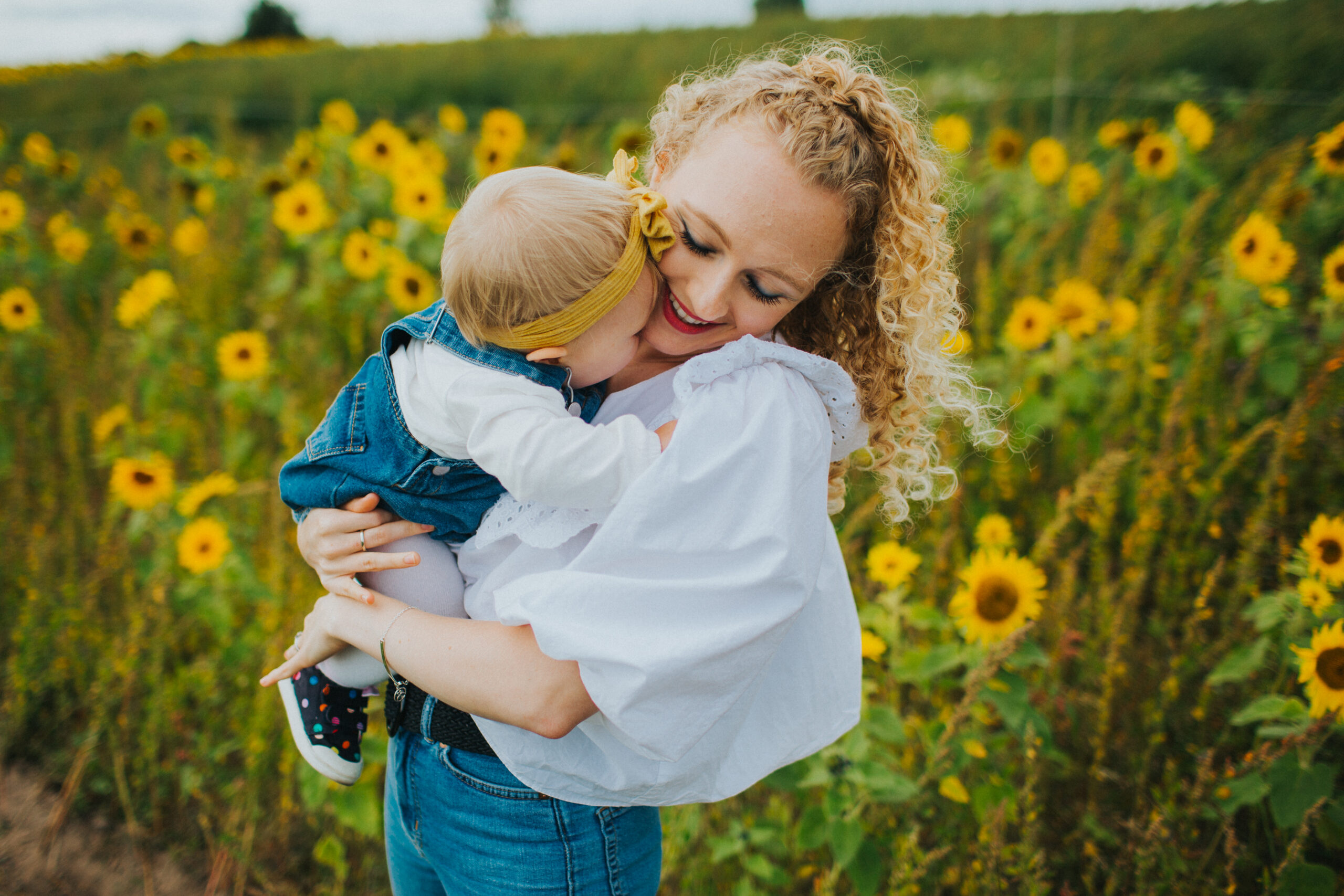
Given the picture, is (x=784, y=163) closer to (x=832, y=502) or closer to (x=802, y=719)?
(x=832, y=502)

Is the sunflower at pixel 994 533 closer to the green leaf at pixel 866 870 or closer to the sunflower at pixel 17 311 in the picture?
the green leaf at pixel 866 870

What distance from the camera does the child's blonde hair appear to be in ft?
3.44

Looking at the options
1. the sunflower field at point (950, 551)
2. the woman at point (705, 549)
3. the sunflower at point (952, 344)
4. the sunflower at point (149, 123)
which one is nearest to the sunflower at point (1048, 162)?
the sunflower field at point (950, 551)

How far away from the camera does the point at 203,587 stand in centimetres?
231

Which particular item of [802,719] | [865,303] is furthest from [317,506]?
[865,303]

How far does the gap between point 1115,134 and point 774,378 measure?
3528mm

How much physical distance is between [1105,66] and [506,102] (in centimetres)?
732

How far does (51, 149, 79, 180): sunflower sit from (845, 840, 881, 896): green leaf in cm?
571

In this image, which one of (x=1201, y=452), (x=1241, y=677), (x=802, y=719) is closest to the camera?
(x=802, y=719)

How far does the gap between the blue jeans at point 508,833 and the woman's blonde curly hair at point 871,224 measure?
69cm

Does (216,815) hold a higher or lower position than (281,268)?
lower

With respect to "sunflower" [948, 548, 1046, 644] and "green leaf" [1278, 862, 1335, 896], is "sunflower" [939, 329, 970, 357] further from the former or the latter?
"green leaf" [1278, 862, 1335, 896]

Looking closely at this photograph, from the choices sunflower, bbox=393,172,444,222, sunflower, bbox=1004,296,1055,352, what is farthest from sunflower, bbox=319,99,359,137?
sunflower, bbox=1004,296,1055,352

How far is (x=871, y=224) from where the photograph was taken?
116 cm
